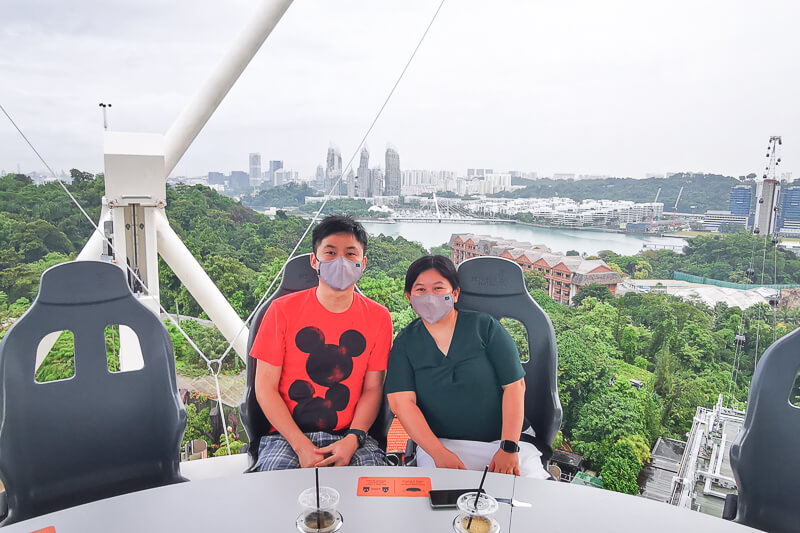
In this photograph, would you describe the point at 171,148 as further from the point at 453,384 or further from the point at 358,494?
the point at 358,494

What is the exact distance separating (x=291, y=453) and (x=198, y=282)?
1638mm

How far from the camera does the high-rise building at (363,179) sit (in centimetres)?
338

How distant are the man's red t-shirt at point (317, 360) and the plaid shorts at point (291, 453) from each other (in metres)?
0.04

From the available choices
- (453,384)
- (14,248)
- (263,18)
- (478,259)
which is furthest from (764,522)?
(14,248)

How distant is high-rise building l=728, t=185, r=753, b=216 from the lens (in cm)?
280

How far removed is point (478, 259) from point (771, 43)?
1.93 meters

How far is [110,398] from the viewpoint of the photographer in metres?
1.53

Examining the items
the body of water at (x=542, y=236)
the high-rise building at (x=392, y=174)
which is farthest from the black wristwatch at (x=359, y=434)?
the high-rise building at (x=392, y=174)

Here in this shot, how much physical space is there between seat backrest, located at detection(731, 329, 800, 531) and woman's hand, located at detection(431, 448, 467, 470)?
753mm

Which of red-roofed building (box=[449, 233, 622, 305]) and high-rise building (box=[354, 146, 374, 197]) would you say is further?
high-rise building (box=[354, 146, 374, 197])

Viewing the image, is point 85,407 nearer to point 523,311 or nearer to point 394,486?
point 394,486

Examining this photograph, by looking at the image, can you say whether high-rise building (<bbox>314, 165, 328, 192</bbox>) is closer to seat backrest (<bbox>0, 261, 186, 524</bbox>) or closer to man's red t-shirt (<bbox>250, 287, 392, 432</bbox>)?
man's red t-shirt (<bbox>250, 287, 392, 432</bbox>)

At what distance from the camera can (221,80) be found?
270 centimetres

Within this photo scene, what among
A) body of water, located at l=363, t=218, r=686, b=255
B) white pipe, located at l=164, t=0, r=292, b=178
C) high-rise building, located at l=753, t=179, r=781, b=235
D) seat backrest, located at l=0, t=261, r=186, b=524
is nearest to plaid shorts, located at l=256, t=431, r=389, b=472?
seat backrest, located at l=0, t=261, r=186, b=524
